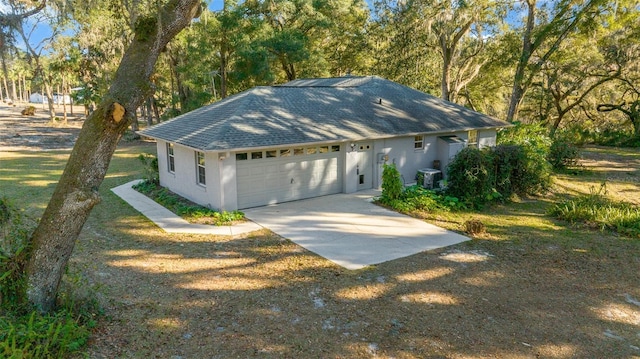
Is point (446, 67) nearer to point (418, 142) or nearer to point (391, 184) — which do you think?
point (418, 142)

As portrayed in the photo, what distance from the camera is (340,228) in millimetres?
11414

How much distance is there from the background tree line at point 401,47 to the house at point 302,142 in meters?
8.21

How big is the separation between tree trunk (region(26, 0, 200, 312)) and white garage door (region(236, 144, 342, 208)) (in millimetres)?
6981

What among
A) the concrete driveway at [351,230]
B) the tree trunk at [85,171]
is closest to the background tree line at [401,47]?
the concrete driveway at [351,230]

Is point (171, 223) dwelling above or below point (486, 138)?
below

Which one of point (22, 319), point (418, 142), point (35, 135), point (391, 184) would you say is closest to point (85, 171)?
point (22, 319)

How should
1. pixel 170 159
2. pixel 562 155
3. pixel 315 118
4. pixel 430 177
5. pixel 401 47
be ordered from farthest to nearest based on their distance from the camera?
1. pixel 401 47
2. pixel 562 155
3. pixel 430 177
4. pixel 315 118
5. pixel 170 159

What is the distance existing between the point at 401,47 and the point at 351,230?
19081 millimetres

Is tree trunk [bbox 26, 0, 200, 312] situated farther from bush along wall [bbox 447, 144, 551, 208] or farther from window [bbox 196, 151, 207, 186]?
bush along wall [bbox 447, 144, 551, 208]

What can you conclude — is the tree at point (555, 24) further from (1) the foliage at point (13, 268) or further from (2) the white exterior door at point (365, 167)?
(1) the foliage at point (13, 268)

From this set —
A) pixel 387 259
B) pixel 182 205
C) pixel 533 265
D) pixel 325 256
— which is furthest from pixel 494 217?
pixel 182 205

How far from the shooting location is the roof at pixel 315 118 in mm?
13047

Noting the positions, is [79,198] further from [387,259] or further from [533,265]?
[533,265]

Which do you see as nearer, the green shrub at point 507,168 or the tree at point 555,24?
the green shrub at point 507,168
